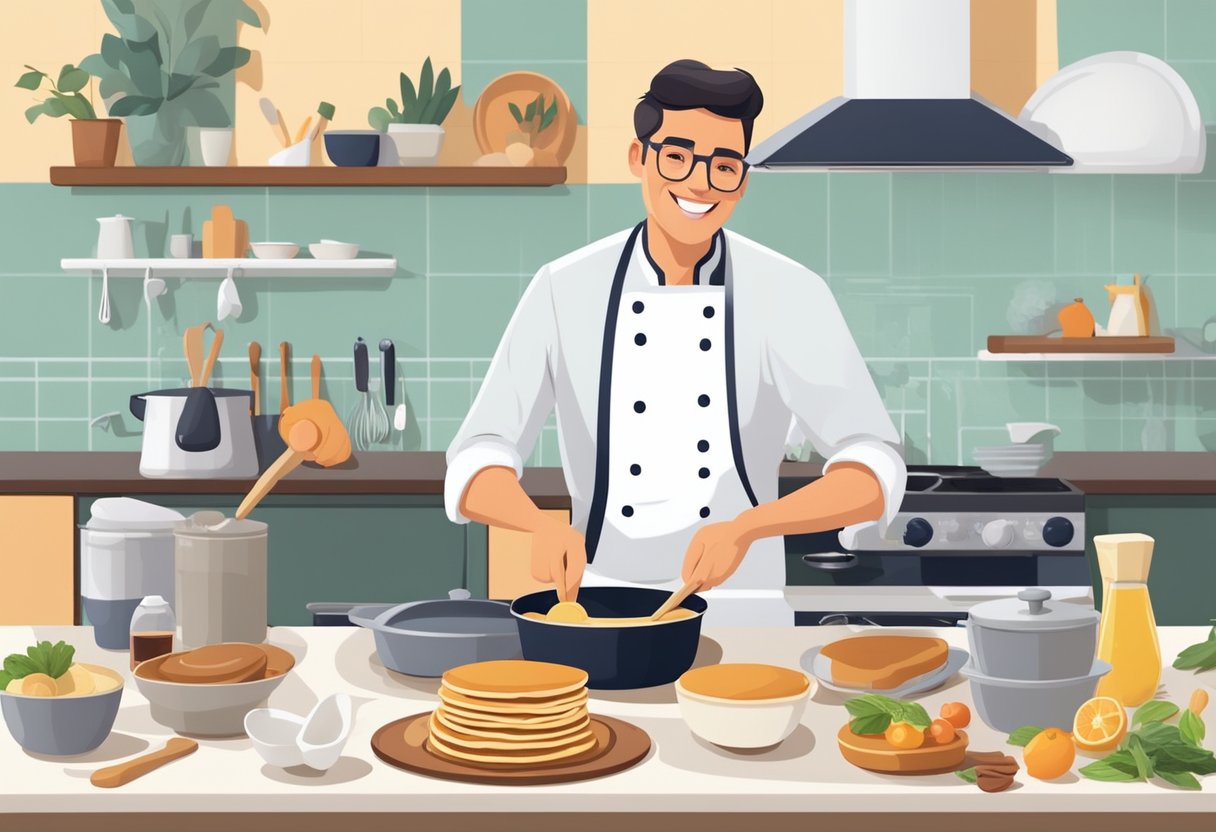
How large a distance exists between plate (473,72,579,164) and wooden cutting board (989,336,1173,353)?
1332 millimetres

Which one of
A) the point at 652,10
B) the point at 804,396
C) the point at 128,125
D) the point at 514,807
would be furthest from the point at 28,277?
the point at 514,807

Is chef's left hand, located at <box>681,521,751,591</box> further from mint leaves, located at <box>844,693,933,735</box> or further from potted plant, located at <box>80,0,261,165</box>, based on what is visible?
potted plant, located at <box>80,0,261,165</box>

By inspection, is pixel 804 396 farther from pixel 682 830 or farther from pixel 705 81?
pixel 682 830

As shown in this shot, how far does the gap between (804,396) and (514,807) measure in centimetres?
118

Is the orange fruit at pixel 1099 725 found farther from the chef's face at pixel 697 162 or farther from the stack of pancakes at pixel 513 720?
the chef's face at pixel 697 162

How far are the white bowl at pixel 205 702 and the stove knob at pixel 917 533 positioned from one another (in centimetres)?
213

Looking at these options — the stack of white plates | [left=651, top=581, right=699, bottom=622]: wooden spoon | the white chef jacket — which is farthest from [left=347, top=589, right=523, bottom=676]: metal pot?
the stack of white plates

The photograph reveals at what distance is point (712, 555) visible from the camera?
5.96 ft

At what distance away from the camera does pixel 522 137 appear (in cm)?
403

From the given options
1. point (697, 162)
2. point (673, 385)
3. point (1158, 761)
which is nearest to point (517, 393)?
point (673, 385)

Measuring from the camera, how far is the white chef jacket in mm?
2363

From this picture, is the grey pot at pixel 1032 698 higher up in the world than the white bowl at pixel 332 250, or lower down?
lower down

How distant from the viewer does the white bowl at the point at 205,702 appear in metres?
1.49

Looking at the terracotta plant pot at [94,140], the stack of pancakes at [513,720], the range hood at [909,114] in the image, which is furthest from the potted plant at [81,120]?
the stack of pancakes at [513,720]
